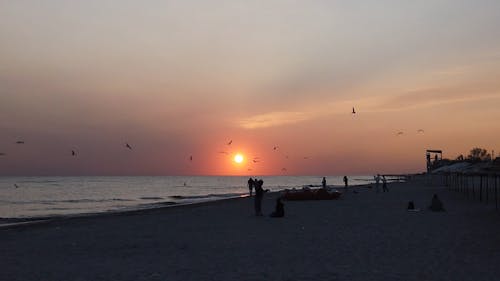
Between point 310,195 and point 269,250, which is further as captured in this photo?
point 310,195

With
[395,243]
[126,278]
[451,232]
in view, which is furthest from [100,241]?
[451,232]

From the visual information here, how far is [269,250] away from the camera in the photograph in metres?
14.5

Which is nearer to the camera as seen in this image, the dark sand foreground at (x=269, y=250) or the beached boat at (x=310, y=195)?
the dark sand foreground at (x=269, y=250)

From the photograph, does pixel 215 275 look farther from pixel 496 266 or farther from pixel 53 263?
pixel 496 266

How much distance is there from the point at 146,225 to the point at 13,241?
6.15 m

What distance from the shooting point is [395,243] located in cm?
1523

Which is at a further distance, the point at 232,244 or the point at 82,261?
the point at 232,244

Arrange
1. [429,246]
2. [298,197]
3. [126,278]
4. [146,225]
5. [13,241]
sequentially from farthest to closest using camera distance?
[298,197] < [146,225] < [13,241] < [429,246] < [126,278]

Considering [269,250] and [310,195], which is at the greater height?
[310,195]

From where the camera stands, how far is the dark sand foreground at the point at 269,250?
1127cm

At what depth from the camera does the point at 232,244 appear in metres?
16.1

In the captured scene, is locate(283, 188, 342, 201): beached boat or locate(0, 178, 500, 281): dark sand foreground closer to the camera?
locate(0, 178, 500, 281): dark sand foreground

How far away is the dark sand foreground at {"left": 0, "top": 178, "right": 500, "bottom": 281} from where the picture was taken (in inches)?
444

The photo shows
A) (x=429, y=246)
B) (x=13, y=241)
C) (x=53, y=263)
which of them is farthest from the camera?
(x=13, y=241)
